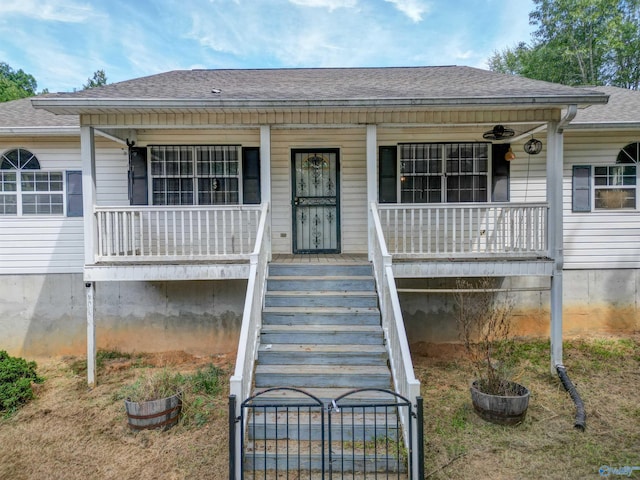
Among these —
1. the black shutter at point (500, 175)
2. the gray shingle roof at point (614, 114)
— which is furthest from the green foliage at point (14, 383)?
the gray shingle roof at point (614, 114)

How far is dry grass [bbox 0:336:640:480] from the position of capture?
3.78m

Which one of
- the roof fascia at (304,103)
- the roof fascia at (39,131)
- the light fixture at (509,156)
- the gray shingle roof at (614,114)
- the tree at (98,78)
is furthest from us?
the tree at (98,78)

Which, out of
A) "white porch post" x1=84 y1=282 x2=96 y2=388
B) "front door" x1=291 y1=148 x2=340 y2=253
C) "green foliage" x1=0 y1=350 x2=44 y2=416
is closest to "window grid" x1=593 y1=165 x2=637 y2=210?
"front door" x1=291 y1=148 x2=340 y2=253

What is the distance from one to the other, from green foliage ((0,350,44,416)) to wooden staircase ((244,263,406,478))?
144 inches

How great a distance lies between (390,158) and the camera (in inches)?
276

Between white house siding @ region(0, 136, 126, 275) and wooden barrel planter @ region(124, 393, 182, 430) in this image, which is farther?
white house siding @ region(0, 136, 126, 275)

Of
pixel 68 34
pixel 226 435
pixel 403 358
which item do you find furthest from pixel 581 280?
pixel 68 34

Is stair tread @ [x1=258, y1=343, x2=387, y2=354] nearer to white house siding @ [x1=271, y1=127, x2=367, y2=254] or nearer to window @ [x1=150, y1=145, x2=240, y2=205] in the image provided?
white house siding @ [x1=271, y1=127, x2=367, y2=254]

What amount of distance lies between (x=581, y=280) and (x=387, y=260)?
196 inches

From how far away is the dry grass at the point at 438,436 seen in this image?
3.78 m

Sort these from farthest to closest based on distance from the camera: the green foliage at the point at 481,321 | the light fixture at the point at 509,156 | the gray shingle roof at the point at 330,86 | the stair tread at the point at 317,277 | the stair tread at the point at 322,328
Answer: the light fixture at the point at 509,156
the green foliage at the point at 481,321
the stair tread at the point at 317,277
the gray shingle roof at the point at 330,86
the stair tread at the point at 322,328

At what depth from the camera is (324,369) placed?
4.35 metres

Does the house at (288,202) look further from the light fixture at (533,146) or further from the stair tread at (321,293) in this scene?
the stair tread at (321,293)

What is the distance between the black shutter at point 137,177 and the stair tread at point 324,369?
4.35 meters
